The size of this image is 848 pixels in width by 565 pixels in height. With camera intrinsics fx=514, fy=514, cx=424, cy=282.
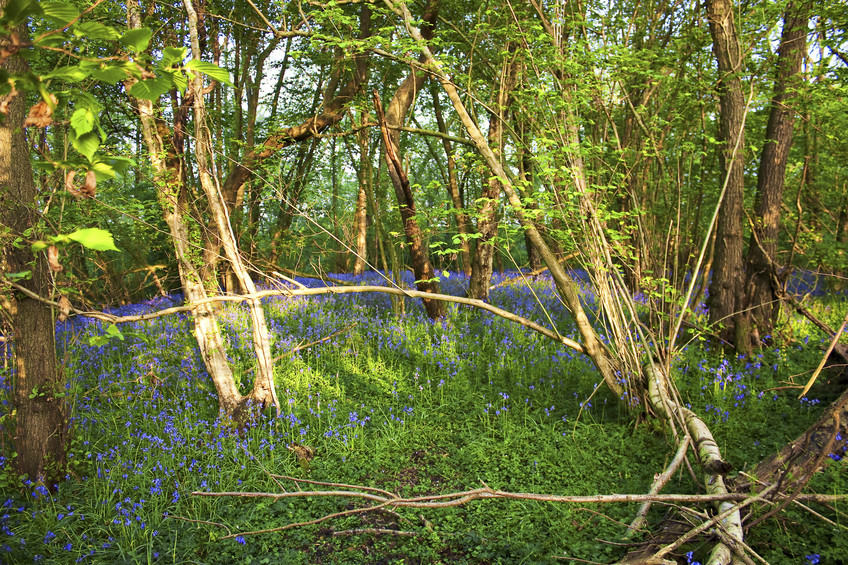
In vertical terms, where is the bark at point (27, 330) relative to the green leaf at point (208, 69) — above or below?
below

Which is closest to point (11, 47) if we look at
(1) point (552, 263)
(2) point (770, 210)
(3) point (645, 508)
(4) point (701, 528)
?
(4) point (701, 528)

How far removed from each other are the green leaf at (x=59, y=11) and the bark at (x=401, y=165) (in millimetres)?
5548

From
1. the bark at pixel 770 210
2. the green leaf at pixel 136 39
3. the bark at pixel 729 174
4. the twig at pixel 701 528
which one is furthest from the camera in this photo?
the bark at pixel 770 210

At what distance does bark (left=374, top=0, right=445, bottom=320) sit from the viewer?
6.82 metres

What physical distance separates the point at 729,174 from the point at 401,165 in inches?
152

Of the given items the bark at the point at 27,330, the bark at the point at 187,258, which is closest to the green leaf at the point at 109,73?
the bark at the point at 27,330

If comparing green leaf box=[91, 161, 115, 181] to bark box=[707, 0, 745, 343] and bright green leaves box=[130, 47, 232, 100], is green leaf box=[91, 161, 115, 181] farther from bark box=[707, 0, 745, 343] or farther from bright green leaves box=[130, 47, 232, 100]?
bark box=[707, 0, 745, 343]

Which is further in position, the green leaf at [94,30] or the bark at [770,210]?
the bark at [770,210]

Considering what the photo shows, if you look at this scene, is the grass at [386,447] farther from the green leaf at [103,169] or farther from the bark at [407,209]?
the green leaf at [103,169]

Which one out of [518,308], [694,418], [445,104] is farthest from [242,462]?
[445,104]

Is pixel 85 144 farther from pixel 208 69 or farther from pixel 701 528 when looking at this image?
pixel 701 528

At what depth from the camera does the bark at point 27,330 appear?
3.57 m

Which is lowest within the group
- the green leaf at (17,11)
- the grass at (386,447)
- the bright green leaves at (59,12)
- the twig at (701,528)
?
the grass at (386,447)

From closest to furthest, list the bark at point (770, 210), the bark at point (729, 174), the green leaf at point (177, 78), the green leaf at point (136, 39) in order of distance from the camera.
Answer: the green leaf at point (136, 39) < the green leaf at point (177, 78) < the bark at point (729, 174) < the bark at point (770, 210)
